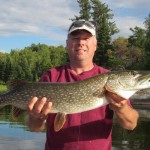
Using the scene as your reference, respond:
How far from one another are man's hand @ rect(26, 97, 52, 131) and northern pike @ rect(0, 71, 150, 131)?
0.40 feet

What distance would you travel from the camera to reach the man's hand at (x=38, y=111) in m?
4.65

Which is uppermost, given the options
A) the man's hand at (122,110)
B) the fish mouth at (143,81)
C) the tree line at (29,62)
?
the fish mouth at (143,81)

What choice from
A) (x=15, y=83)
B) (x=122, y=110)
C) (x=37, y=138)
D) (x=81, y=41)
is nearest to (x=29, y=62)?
(x=37, y=138)

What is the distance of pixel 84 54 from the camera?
4.78 m

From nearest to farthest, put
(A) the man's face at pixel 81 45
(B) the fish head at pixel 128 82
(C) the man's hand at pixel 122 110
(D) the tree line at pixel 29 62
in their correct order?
1. (C) the man's hand at pixel 122 110
2. (A) the man's face at pixel 81 45
3. (B) the fish head at pixel 128 82
4. (D) the tree line at pixel 29 62

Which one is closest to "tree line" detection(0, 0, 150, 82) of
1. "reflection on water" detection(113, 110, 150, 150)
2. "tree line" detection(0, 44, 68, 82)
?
"tree line" detection(0, 44, 68, 82)

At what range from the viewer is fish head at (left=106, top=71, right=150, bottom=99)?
Result: 194 inches

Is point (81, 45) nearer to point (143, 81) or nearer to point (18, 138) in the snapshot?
point (143, 81)

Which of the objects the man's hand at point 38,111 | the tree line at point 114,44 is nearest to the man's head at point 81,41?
the man's hand at point 38,111

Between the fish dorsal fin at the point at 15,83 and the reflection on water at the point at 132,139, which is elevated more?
the fish dorsal fin at the point at 15,83

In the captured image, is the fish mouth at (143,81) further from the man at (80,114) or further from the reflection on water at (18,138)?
the reflection on water at (18,138)

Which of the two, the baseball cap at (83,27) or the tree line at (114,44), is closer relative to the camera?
the baseball cap at (83,27)

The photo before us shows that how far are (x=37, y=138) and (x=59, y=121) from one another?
411 inches

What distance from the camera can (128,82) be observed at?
200 inches
